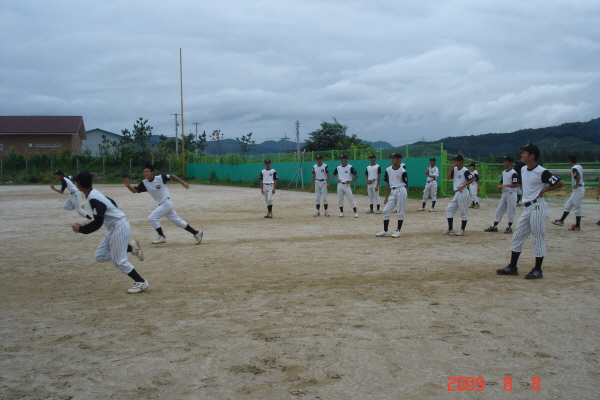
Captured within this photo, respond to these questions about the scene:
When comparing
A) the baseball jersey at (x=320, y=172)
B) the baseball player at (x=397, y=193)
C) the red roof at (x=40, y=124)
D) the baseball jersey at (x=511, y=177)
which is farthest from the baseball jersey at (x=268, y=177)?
the red roof at (x=40, y=124)

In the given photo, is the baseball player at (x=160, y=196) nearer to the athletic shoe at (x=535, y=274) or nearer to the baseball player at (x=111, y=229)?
the baseball player at (x=111, y=229)

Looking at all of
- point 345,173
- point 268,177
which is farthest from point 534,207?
point 268,177

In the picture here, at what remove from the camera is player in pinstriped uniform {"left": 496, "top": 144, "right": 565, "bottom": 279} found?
23.6 ft

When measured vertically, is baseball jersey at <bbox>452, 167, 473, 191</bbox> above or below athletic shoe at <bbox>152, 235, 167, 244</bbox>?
above

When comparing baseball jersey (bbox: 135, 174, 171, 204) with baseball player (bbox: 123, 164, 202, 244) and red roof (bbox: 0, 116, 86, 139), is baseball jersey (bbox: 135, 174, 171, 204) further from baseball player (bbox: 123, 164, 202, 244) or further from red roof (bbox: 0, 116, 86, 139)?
red roof (bbox: 0, 116, 86, 139)

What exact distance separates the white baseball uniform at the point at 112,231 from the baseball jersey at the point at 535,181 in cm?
593

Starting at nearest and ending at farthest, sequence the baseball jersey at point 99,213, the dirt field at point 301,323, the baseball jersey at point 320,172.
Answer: the dirt field at point 301,323, the baseball jersey at point 99,213, the baseball jersey at point 320,172

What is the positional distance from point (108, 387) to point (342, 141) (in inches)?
2081

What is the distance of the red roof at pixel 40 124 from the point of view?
60.4 m

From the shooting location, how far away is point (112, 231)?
6703 mm

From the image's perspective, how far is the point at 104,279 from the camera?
7.61 m

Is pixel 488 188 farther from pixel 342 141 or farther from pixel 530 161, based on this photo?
pixel 342 141

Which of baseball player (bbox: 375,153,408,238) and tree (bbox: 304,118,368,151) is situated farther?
tree (bbox: 304,118,368,151)
